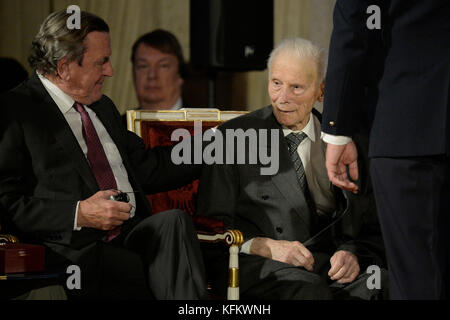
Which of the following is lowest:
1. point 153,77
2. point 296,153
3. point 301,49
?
point 296,153

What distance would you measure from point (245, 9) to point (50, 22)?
73.0 inches

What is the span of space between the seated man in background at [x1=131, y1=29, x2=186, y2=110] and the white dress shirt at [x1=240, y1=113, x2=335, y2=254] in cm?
152

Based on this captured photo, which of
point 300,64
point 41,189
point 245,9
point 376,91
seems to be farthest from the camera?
point 245,9

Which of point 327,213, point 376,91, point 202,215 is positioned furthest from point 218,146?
point 376,91

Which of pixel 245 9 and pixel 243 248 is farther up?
pixel 245 9

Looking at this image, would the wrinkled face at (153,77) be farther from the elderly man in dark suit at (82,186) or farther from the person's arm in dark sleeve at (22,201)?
the person's arm in dark sleeve at (22,201)

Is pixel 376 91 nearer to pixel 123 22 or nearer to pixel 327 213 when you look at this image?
pixel 327 213

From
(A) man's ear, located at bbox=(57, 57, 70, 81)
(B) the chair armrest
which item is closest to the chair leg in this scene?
(B) the chair armrest

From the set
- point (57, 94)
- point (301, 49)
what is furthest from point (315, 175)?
point (57, 94)

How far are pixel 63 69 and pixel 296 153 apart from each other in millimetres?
878

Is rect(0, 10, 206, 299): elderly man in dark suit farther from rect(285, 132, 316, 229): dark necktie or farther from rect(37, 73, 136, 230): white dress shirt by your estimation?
rect(285, 132, 316, 229): dark necktie

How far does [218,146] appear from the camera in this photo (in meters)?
2.75

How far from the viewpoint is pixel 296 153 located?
2.77 metres

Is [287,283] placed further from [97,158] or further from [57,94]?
[57,94]
